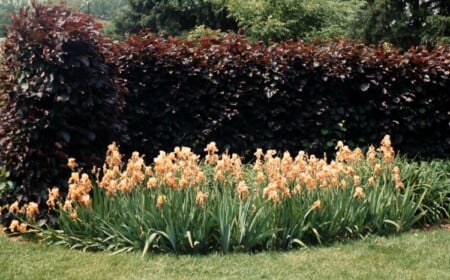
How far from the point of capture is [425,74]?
→ 6902mm

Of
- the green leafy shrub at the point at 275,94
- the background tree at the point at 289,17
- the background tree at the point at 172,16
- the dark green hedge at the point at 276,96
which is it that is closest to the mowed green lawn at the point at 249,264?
the dark green hedge at the point at 276,96

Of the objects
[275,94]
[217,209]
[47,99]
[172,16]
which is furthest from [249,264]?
[172,16]

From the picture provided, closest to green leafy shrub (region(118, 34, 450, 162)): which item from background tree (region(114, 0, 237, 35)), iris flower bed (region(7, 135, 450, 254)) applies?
iris flower bed (region(7, 135, 450, 254))

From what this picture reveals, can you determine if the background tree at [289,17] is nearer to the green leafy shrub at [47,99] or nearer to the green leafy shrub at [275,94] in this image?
the green leafy shrub at [275,94]

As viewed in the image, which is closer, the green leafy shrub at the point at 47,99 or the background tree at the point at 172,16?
the green leafy shrub at the point at 47,99

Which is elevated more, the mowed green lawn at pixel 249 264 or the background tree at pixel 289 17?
the background tree at pixel 289 17

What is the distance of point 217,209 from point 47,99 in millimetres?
2011

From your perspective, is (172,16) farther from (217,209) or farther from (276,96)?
(217,209)

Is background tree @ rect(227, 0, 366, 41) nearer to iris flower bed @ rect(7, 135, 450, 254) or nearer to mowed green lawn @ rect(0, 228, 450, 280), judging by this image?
iris flower bed @ rect(7, 135, 450, 254)

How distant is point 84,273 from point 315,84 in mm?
4017

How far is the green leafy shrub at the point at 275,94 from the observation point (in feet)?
21.8

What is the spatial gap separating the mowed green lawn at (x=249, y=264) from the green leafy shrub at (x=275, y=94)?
2336 millimetres

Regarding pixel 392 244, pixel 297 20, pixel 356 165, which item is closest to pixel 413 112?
pixel 356 165

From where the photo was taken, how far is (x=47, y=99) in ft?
16.7
